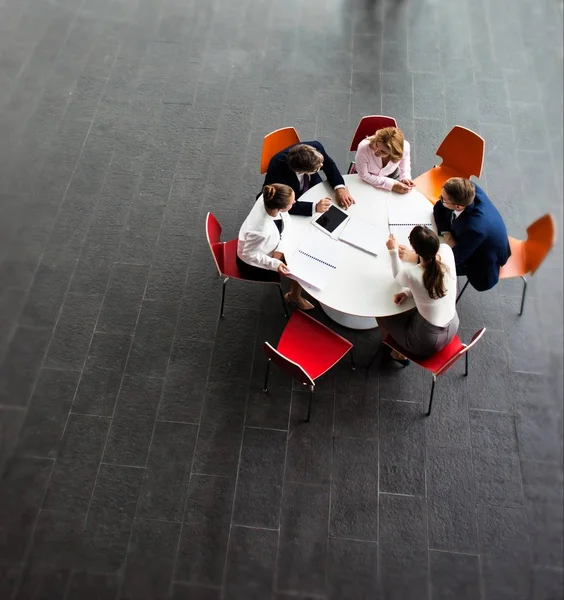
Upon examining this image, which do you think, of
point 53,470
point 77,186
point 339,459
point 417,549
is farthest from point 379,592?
point 77,186

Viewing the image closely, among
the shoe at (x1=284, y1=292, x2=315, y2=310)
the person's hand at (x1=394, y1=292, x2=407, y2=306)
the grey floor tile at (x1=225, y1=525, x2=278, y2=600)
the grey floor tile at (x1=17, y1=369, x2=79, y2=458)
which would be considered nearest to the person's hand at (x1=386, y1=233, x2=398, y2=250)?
the person's hand at (x1=394, y1=292, x2=407, y2=306)

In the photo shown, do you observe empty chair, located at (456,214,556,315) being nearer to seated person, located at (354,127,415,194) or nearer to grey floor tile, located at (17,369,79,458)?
seated person, located at (354,127,415,194)

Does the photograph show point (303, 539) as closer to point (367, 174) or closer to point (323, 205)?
point (323, 205)

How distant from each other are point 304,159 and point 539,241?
1508 millimetres

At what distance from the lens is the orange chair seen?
11.6 ft

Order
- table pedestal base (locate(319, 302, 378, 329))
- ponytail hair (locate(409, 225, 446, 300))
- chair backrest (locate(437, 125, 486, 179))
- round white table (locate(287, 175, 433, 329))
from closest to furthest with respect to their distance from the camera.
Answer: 1. ponytail hair (locate(409, 225, 446, 300))
2. round white table (locate(287, 175, 433, 329))
3. chair backrest (locate(437, 125, 486, 179))
4. table pedestal base (locate(319, 302, 378, 329))

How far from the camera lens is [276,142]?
11.8 ft

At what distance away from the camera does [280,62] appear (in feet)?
16.1

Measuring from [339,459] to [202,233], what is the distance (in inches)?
78.0

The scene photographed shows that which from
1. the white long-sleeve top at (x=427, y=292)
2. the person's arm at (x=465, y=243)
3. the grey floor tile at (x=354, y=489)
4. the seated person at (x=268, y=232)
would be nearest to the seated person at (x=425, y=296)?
the white long-sleeve top at (x=427, y=292)

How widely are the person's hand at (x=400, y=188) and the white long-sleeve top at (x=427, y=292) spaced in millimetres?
550

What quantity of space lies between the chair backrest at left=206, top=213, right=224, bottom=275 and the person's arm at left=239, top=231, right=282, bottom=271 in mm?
206

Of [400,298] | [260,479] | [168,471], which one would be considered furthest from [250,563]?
[400,298]

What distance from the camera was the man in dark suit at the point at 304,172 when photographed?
3.18 metres
